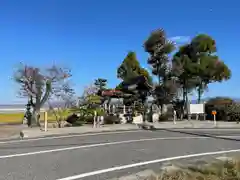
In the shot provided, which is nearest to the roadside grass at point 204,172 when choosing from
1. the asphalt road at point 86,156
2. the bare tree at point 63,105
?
the asphalt road at point 86,156

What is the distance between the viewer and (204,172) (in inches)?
240

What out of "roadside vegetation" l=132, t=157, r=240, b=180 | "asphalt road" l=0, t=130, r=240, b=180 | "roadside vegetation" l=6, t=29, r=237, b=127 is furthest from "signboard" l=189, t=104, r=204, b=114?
"roadside vegetation" l=132, t=157, r=240, b=180

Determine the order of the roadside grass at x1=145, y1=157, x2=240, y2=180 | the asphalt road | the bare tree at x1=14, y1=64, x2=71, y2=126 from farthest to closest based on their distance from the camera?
1. the bare tree at x1=14, y1=64, x2=71, y2=126
2. the asphalt road
3. the roadside grass at x1=145, y1=157, x2=240, y2=180

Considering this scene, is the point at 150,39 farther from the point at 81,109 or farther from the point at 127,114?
the point at 81,109

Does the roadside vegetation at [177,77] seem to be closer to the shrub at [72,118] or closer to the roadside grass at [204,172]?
the shrub at [72,118]

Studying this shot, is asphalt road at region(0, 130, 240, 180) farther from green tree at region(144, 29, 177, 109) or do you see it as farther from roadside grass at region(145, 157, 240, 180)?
green tree at region(144, 29, 177, 109)

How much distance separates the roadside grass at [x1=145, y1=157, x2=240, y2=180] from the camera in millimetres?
5535

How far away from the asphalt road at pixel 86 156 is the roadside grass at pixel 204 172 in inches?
37.8

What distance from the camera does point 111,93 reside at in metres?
25.0

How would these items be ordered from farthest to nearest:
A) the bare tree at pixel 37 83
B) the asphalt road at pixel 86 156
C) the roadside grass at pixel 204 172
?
the bare tree at pixel 37 83 < the asphalt road at pixel 86 156 < the roadside grass at pixel 204 172

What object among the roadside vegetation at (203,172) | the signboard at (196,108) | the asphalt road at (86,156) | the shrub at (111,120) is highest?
the signboard at (196,108)

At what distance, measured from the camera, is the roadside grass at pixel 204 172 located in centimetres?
554

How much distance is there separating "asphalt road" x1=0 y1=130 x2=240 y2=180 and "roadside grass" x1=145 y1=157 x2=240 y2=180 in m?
0.96

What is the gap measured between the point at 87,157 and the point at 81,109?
1300cm
